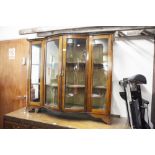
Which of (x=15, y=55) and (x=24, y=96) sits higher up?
(x=15, y=55)

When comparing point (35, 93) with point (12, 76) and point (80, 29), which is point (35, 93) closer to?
point (12, 76)

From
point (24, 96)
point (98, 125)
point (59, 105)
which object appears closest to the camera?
point (98, 125)

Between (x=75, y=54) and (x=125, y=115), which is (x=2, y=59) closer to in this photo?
(x=75, y=54)

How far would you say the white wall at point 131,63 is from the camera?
5.58ft

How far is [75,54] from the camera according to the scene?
69.2 inches

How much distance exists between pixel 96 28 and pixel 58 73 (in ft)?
1.93

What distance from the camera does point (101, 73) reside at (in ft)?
5.52

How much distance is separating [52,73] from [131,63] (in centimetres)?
88

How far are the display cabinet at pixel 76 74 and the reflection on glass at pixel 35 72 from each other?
0.24 ft

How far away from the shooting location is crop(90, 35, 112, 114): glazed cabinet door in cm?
157

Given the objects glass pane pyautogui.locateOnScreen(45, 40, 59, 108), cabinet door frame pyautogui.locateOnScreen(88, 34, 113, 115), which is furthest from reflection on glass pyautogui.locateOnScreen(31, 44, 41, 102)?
cabinet door frame pyautogui.locateOnScreen(88, 34, 113, 115)

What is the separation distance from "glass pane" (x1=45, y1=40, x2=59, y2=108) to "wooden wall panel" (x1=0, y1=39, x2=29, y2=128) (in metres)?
0.60
